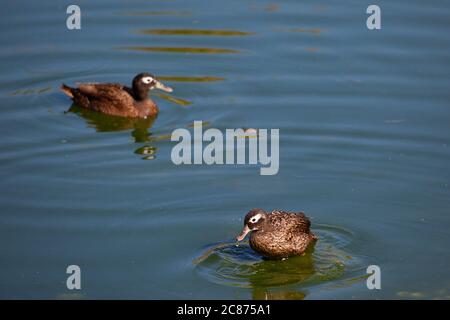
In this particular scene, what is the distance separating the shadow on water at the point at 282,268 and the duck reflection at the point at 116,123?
4.55 meters

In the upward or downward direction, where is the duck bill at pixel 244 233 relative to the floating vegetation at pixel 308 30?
downward

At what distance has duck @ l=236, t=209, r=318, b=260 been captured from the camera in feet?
42.4

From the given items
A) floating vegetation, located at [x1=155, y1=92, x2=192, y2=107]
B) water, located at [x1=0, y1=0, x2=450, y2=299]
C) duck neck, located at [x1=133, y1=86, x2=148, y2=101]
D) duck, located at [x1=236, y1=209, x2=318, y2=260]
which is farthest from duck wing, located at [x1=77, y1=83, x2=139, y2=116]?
duck, located at [x1=236, y1=209, x2=318, y2=260]

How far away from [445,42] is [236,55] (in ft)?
14.0

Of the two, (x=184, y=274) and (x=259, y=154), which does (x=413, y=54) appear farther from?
(x=184, y=274)

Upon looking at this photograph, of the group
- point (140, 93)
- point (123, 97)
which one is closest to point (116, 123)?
point (123, 97)

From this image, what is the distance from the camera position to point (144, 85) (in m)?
18.3

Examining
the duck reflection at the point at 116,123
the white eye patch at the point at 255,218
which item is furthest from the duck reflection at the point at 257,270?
the duck reflection at the point at 116,123

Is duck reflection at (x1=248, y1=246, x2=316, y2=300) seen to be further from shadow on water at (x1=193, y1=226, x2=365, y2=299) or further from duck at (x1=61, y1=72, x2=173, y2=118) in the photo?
duck at (x1=61, y1=72, x2=173, y2=118)

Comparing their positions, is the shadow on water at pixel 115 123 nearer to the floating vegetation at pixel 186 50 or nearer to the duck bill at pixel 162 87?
the duck bill at pixel 162 87

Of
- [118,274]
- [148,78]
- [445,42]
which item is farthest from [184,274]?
[445,42]

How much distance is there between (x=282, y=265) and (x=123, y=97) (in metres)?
6.41

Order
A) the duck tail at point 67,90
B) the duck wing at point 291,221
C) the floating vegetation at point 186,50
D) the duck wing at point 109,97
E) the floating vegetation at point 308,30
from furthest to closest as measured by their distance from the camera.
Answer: the floating vegetation at point 308,30
the floating vegetation at point 186,50
the duck tail at point 67,90
the duck wing at point 109,97
the duck wing at point 291,221

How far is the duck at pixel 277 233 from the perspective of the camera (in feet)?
42.4
